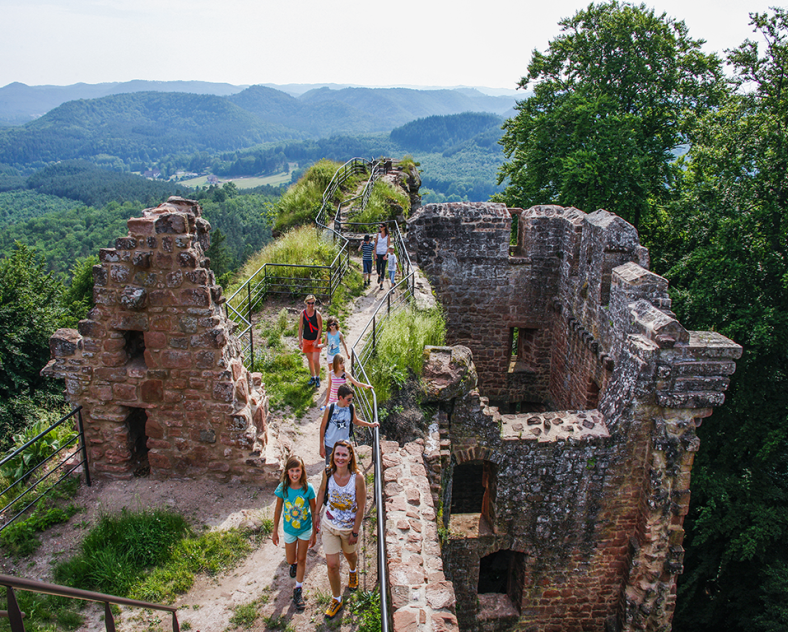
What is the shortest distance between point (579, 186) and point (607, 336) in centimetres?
957

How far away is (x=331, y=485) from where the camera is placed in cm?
489

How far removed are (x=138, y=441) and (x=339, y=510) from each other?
10.5ft

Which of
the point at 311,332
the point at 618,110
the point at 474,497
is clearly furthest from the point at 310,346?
the point at 618,110

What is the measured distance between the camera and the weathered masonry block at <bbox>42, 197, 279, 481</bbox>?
233 inches

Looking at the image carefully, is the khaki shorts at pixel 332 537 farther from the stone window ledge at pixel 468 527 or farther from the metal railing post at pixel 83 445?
the stone window ledge at pixel 468 527

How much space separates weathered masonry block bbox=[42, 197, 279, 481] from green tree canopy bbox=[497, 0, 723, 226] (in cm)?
1350

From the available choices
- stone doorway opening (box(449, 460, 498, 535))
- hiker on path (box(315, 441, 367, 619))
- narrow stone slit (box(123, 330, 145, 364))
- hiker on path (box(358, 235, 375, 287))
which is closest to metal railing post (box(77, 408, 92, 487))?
narrow stone slit (box(123, 330, 145, 364))

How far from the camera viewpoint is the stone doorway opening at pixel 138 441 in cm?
646

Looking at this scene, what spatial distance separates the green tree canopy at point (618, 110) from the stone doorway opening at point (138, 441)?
1402cm

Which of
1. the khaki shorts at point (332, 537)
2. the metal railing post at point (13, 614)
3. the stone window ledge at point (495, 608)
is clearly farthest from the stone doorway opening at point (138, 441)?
the stone window ledge at point (495, 608)

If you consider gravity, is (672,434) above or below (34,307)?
above

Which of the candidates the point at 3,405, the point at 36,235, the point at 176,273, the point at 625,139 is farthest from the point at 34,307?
the point at 36,235

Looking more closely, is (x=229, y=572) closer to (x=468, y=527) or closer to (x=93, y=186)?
(x=468, y=527)

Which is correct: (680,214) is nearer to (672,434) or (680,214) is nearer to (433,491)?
(672,434)
